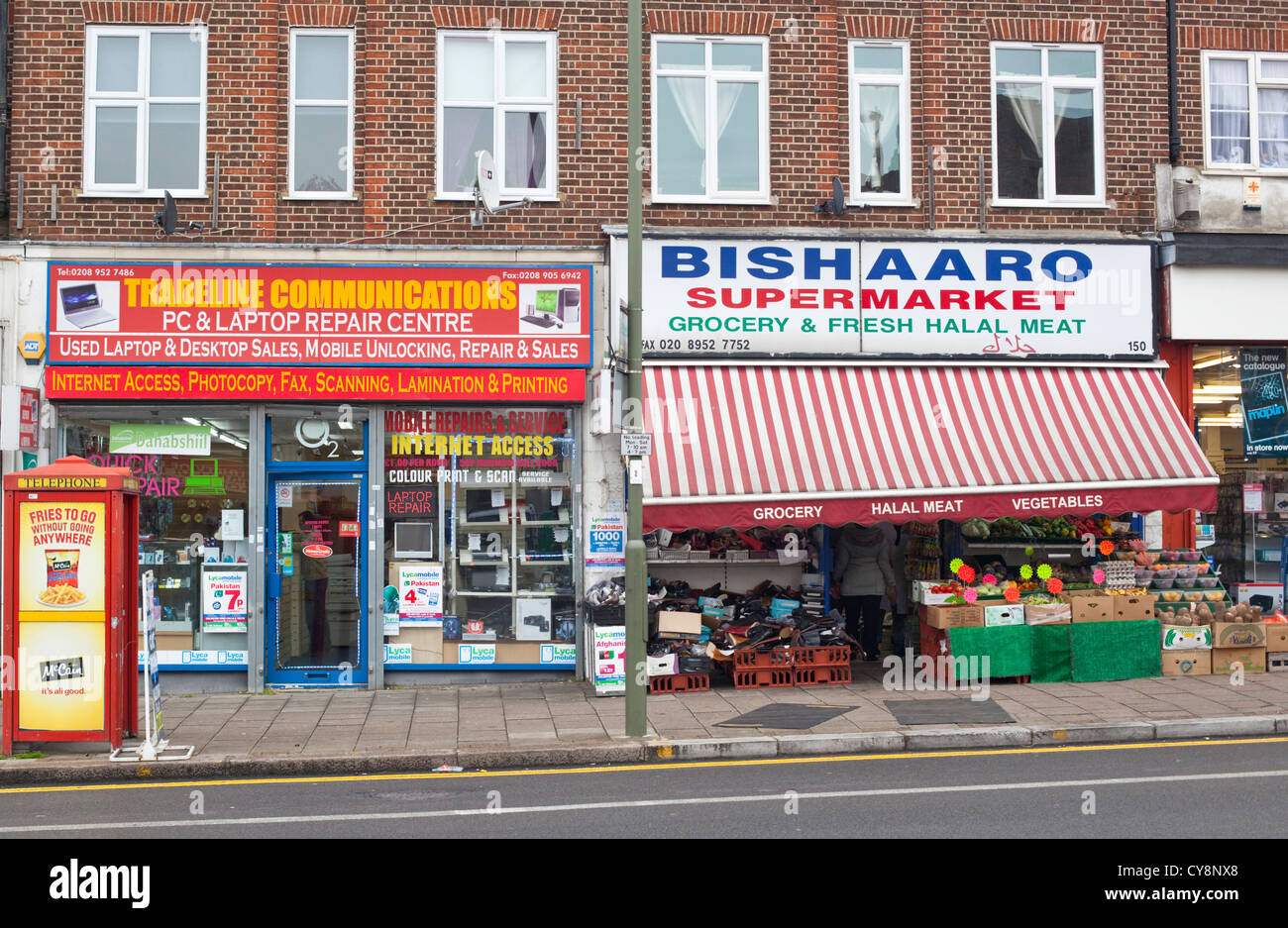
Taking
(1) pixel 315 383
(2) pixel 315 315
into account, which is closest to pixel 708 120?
(2) pixel 315 315

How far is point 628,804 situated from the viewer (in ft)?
27.8

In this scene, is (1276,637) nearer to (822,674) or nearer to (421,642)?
(822,674)

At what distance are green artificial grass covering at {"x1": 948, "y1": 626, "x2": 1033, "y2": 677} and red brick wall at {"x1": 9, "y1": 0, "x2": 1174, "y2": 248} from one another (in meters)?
4.88

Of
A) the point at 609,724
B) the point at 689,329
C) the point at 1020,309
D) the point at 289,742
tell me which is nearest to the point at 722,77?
the point at 689,329

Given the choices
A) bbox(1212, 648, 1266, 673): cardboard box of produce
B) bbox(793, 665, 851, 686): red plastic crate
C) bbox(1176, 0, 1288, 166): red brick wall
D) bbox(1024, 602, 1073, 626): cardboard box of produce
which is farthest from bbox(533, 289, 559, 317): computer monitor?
bbox(1212, 648, 1266, 673): cardboard box of produce

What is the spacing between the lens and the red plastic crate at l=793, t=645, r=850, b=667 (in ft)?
43.3

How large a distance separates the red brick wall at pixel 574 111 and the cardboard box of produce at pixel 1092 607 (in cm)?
445

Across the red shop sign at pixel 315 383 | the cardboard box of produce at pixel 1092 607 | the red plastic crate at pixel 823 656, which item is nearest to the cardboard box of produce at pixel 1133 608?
the cardboard box of produce at pixel 1092 607

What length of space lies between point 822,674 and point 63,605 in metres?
7.50

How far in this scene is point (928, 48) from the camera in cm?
1477

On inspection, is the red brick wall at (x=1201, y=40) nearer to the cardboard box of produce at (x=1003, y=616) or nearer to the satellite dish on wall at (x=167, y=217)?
the cardboard box of produce at (x=1003, y=616)

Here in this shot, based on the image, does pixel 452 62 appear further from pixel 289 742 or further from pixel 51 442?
pixel 289 742

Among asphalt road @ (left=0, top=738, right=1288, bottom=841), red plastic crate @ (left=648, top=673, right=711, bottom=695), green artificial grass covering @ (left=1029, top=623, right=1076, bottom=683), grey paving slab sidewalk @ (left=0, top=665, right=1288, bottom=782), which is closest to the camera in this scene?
asphalt road @ (left=0, top=738, right=1288, bottom=841)

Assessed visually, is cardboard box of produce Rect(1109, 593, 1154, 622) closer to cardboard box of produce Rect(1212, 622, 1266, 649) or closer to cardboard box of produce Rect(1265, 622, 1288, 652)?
cardboard box of produce Rect(1212, 622, 1266, 649)
